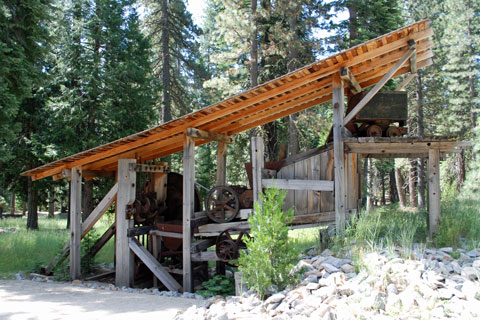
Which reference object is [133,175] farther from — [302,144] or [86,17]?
[302,144]

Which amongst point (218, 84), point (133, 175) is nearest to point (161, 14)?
point (218, 84)

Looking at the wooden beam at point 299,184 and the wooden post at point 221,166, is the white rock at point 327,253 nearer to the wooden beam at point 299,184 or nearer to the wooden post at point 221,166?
the wooden beam at point 299,184

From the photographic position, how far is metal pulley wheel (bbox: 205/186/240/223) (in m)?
7.54

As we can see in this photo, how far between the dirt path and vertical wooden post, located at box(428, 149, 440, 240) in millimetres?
4237

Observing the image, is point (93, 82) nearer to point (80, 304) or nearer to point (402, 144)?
point (80, 304)

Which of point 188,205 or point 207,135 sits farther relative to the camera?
point 207,135

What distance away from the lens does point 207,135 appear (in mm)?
8148

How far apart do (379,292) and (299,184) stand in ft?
9.88

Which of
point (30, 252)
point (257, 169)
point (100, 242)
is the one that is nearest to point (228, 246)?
point (257, 169)

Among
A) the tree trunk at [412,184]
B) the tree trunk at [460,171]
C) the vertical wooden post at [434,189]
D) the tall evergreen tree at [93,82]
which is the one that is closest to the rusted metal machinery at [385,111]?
the vertical wooden post at [434,189]

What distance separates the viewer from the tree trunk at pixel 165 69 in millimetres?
17547

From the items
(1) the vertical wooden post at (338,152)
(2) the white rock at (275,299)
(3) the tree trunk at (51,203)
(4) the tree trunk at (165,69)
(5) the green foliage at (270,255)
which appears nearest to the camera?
(2) the white rock at (275,299)

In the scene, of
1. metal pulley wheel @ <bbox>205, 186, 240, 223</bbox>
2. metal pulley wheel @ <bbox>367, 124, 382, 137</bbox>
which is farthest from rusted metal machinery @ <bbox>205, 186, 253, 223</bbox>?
metal pulley wheel @ <bbox>367, 124, 382, 137</bbox>

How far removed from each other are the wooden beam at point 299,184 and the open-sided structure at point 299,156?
2 centimetres
